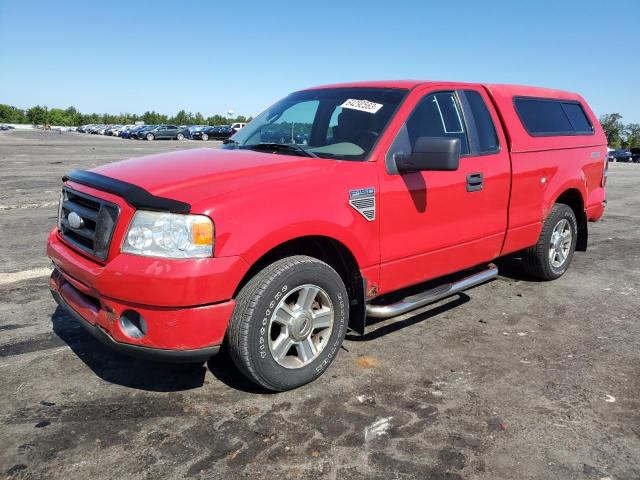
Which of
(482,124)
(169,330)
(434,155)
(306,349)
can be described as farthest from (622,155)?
(169,330)

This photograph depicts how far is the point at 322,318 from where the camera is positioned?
3244 mm

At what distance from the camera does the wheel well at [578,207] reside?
541 centimetres

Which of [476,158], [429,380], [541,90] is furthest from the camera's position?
[541,90]

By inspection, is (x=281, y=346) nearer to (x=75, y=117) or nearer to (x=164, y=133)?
(x=164, y=133)

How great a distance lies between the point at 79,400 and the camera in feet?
9.86

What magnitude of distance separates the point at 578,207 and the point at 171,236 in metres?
4.63

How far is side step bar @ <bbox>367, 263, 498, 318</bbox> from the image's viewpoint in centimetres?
346

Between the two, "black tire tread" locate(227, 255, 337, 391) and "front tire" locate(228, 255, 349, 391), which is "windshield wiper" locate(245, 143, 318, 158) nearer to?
"front tire" locate(228, 255, 349, 391)

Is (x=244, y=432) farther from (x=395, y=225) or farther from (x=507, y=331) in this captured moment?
(x=507, y=331)

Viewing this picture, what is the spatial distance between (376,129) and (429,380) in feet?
5.62

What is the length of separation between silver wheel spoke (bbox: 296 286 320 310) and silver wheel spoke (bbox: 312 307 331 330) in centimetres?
9

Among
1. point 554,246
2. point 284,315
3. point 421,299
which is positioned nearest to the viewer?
point 284,315

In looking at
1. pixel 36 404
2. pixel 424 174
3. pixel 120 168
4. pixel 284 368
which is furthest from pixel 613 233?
pixel 36 404

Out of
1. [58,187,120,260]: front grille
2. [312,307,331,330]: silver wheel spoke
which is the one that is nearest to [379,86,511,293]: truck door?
[312,307,331,330]: silver wheel spoke
